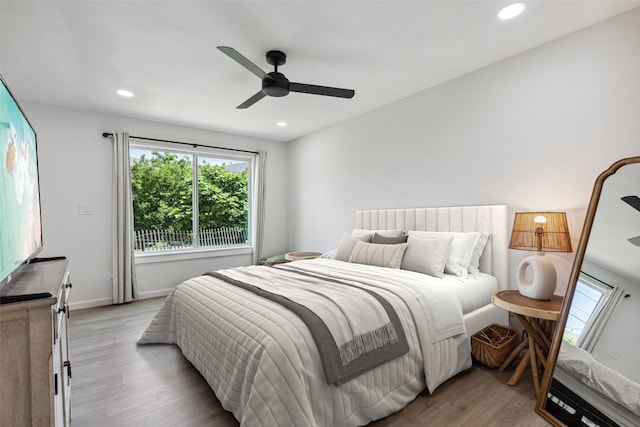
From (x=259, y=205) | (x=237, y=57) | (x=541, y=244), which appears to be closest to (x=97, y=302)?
(x=259, y=205)

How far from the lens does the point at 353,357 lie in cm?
163

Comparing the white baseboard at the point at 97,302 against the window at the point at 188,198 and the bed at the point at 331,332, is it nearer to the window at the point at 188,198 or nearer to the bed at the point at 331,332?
the window at the point at 188,198

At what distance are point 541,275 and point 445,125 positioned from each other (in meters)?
1.74

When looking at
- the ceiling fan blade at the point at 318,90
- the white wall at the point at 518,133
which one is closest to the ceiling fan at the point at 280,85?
the ceiling fan blade at the point at 318,90

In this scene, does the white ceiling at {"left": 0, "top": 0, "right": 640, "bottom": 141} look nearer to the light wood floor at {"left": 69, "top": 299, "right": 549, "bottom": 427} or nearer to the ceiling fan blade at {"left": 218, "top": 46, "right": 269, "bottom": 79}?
the ceiling fan blade at {"left": 218, "top": 46, "right": 269, "bottom": 79}

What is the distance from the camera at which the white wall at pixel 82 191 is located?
3705 mm

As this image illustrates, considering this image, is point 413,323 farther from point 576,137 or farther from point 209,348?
point 576,137

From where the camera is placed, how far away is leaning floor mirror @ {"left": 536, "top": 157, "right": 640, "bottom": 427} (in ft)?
4.84

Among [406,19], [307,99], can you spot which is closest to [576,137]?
[406,19]

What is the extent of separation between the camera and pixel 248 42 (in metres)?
2.37

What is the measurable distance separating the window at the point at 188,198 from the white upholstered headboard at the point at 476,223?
290 cm

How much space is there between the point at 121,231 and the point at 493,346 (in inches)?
170

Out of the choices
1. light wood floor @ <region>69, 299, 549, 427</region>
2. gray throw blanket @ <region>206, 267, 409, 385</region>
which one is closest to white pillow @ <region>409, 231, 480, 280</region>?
light wood floor @ <region>69, 299, 549, 427</region>

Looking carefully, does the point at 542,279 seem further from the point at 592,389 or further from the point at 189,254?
the point at 189,254
